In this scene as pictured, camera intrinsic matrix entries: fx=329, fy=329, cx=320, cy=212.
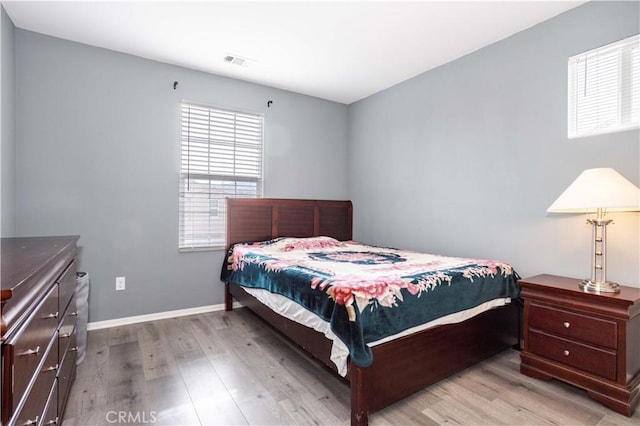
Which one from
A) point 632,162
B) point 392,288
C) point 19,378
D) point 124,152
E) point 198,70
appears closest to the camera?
point 19,378

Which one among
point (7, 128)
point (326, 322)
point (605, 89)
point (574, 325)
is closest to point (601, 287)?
point (574, 325)

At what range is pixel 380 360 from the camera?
1699mm

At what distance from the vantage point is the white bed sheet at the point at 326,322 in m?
1.69

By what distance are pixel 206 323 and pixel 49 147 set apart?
2017 mm

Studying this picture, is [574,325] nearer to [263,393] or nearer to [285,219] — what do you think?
[263,393]

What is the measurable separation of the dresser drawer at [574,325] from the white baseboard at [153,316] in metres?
2.76

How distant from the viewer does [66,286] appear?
1.72 metres

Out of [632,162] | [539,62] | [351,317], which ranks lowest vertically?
[351,317]

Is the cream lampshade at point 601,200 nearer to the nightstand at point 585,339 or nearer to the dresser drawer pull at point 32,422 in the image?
the nightstand at point 585,339

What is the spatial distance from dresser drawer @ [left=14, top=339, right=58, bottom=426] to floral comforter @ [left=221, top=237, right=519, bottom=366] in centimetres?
117

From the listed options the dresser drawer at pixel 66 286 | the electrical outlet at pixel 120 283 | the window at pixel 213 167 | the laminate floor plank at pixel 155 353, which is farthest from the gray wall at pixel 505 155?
the dresser drawer at pixel 66 286

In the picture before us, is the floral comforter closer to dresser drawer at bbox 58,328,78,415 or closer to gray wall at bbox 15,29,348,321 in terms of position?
gray wall at bbox 15,29,348,321

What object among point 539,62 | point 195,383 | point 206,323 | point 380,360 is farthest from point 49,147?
point 539,62

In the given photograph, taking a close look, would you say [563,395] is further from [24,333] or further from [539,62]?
[24,333]
